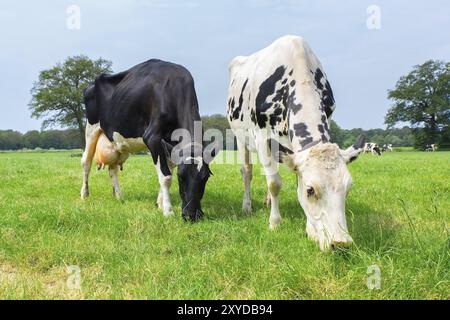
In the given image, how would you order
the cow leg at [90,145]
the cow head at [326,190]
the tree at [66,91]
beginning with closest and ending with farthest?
the cow head at [326,190] < the cow leg at [90,145] < the tree at [66,91]

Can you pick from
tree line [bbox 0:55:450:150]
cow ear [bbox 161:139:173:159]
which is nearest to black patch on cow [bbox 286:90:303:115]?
cow ear [bbox 161:139:173:159]

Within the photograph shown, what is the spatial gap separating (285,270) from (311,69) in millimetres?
3248

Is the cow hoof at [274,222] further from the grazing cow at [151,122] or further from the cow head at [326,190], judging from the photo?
the cow head at [326,190]

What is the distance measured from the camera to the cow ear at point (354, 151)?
173 inches

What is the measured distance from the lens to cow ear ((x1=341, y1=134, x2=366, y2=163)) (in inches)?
173

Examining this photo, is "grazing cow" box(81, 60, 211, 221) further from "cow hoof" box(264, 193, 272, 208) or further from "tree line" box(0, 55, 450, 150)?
"tree line" box(0, 55, 450, 150)

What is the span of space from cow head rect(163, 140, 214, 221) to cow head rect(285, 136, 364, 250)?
2.05 metres

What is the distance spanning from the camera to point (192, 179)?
607 cm

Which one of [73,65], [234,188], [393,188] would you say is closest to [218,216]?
[234,188]

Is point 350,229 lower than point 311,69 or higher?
lower

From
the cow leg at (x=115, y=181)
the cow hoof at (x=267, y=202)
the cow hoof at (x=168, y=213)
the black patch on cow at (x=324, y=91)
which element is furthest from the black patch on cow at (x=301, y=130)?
the cow leg at (x=115, y=181)

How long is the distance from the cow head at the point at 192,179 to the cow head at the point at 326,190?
80.7 inches

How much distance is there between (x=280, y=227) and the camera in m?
5.55

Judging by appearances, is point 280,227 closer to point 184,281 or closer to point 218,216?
point 218,216
